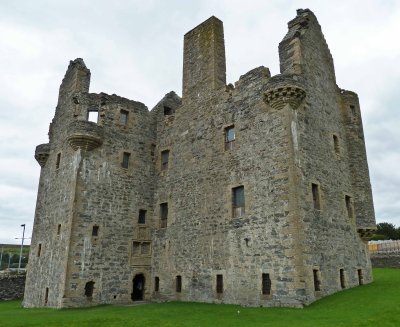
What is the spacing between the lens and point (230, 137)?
20250mm

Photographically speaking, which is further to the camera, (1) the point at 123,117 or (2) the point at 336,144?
(1) the point at 123,117

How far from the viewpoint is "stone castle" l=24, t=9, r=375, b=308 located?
55.5ft

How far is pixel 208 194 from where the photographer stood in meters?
20.5

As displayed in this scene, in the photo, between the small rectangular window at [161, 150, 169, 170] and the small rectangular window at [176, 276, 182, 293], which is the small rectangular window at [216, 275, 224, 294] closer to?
the small rectangular window at [176, 276, 182, 293]

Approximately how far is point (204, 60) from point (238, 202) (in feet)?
31.9

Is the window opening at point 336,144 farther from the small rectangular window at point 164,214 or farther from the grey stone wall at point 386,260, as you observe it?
the grey stone wall at point 386,260

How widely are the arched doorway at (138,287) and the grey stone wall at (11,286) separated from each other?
35.6 feet

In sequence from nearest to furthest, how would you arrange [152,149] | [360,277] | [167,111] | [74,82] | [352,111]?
1. [360,277]
2. [352,111]
3. [74,82]
4. [152,149]
5. [167,111]

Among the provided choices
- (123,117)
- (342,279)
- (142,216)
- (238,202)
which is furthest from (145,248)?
(342,279)

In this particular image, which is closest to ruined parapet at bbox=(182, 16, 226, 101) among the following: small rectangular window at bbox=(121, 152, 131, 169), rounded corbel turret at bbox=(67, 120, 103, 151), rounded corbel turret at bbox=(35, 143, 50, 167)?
small rectangular window at bbox=(121, 152, 131, 169)

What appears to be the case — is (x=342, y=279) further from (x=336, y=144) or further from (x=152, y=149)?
(x=152, y=149)

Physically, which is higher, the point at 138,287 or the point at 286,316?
the point at 138,287

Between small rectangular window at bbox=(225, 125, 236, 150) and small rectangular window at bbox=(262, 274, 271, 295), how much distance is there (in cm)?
695

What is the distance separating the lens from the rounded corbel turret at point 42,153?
2555 centimetres
